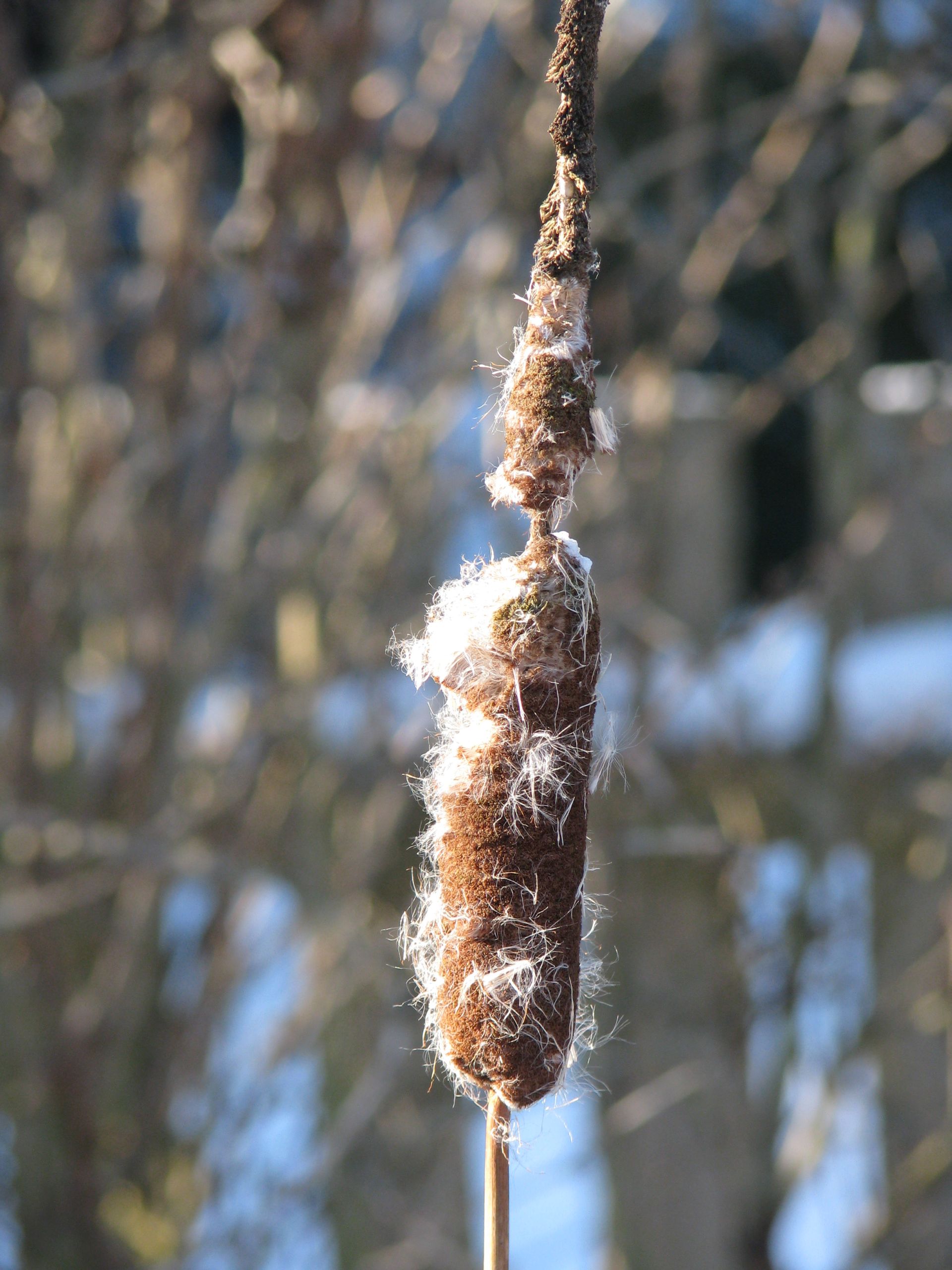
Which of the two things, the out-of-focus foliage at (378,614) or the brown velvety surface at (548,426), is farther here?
the out-of-focus foliage at (378,614)

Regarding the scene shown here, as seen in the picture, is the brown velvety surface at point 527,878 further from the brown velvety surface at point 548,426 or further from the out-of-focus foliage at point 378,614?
the out-of-focus foliage at point 378,614

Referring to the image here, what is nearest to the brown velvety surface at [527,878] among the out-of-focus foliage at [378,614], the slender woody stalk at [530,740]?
the slender woody stalk at [530,740]

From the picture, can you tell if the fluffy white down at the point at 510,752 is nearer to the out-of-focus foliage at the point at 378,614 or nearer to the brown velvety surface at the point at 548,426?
the brown velvety surface at the point at 548,426

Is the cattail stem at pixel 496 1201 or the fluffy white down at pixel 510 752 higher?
the fluffy white down at pixel 510 752

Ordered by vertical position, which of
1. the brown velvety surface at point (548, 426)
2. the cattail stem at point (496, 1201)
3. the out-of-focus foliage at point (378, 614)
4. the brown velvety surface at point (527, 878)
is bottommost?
the cattail stem at point (496, 1201)

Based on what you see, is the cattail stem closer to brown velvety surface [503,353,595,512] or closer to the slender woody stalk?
the slender woody stalk

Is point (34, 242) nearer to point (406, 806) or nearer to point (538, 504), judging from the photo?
point (406, 806)
